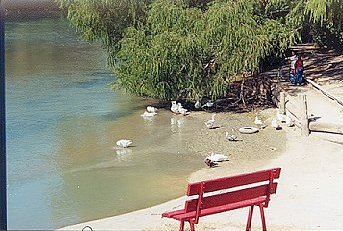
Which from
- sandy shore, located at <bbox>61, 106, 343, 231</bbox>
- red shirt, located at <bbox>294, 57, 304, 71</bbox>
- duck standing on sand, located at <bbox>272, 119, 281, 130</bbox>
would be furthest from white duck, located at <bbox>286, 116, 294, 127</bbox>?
red shirt, located at <bbox>294, 57, 304, 71</bbox>

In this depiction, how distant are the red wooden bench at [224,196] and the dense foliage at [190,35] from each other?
6.46 m

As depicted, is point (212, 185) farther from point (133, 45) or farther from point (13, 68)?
point (13, 68)

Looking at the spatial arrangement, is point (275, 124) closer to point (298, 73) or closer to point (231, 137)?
point (231, 137)

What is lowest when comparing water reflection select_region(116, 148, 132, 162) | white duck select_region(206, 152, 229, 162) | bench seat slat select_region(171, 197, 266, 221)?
water reflection select_region(116, 148, 132, 162)

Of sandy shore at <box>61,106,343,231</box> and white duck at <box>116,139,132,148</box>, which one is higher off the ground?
sandy shore at <box>61,106,343,231</box>

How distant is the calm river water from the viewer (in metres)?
7.91

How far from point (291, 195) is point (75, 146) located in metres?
4.53

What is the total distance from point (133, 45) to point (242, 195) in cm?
730

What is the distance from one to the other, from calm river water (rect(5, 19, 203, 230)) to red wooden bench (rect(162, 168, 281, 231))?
1.16 m

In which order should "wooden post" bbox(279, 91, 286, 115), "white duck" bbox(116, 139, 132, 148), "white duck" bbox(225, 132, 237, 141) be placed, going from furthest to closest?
"wooden post" bbox(279, 91, 286, 115)
"white duck" bbox(225, 132, 237, 141)
"white duck" bbox(116, 139, 132, 148)

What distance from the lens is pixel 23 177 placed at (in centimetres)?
903

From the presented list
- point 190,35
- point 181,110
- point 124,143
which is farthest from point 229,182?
point 181,110

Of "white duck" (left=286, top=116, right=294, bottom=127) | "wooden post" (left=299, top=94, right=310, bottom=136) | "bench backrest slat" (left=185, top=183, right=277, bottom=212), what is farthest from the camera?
"white duck" (left=286, top=116, right=294, bottom=127)

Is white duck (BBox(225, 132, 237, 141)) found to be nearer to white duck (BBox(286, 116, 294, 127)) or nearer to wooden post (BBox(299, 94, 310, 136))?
white duck (BBox(286, 116, 294, 127))
